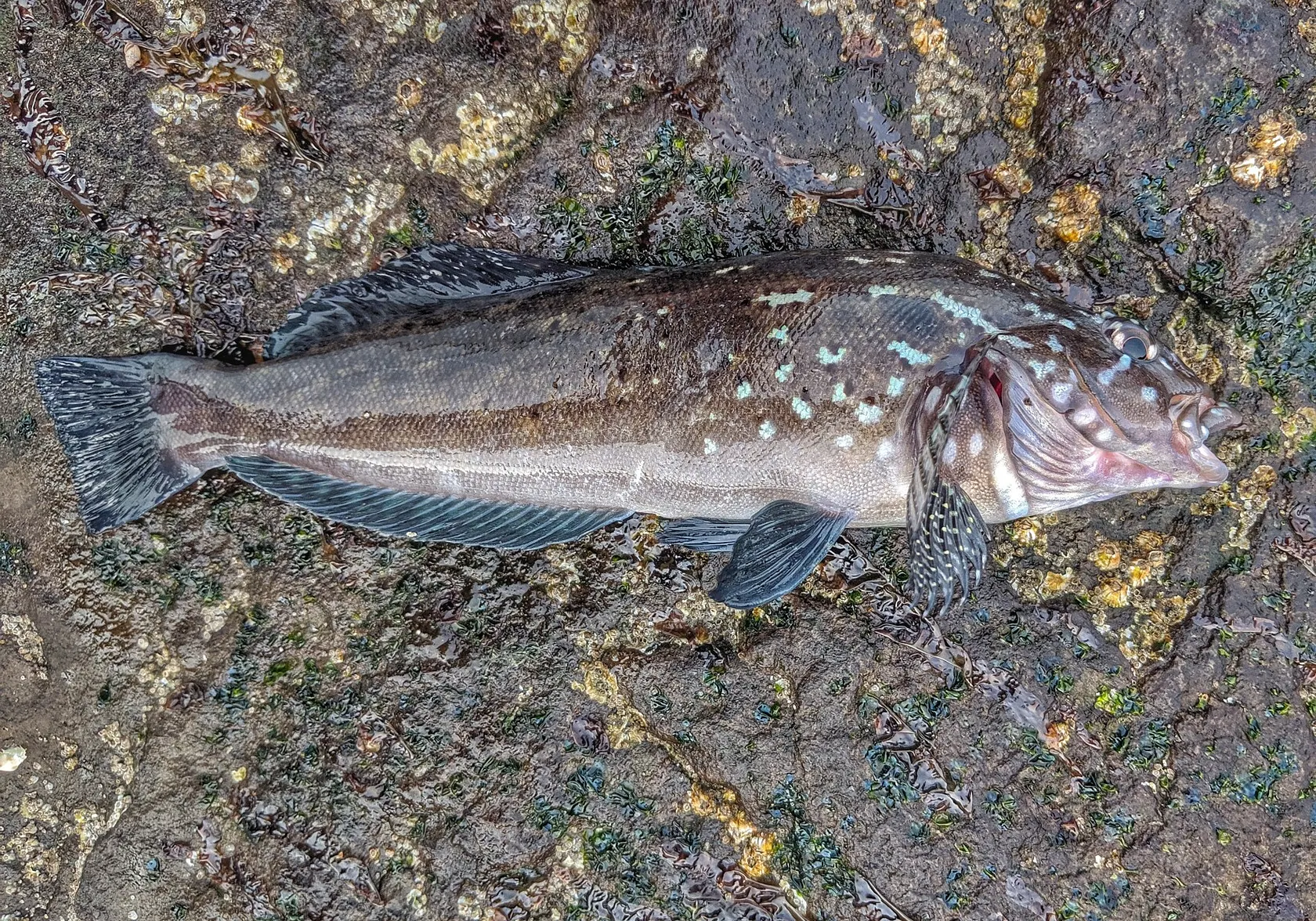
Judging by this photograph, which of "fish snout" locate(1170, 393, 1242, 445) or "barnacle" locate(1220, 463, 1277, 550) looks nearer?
"fish snout" locate(1170, 393, 1242, 445)

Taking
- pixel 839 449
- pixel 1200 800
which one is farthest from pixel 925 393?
pixel 1200 800

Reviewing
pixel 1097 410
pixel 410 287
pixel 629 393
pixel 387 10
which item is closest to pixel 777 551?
pixel 629 393

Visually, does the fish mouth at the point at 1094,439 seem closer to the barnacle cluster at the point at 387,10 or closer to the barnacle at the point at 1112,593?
the barnacle at the point at 1112,593

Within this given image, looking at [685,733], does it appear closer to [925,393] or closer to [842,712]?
[842,712]

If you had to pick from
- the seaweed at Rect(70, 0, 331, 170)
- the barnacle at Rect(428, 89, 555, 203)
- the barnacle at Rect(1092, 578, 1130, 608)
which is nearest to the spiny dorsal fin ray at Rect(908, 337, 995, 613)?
the barnacle at Rect(1092, 578, 1130, 608)

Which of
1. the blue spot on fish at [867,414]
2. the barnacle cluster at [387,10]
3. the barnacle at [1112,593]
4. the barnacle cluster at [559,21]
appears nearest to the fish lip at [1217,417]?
the barnacle at [1112,593]

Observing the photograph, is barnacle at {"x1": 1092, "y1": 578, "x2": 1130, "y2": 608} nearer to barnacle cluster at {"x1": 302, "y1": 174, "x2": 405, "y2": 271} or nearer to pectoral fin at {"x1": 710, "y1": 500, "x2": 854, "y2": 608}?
pectoral fin at {"x1": 710, "y1": 500, "x2": 854, "y2": 608}

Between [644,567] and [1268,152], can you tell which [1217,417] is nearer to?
[1268,152]
